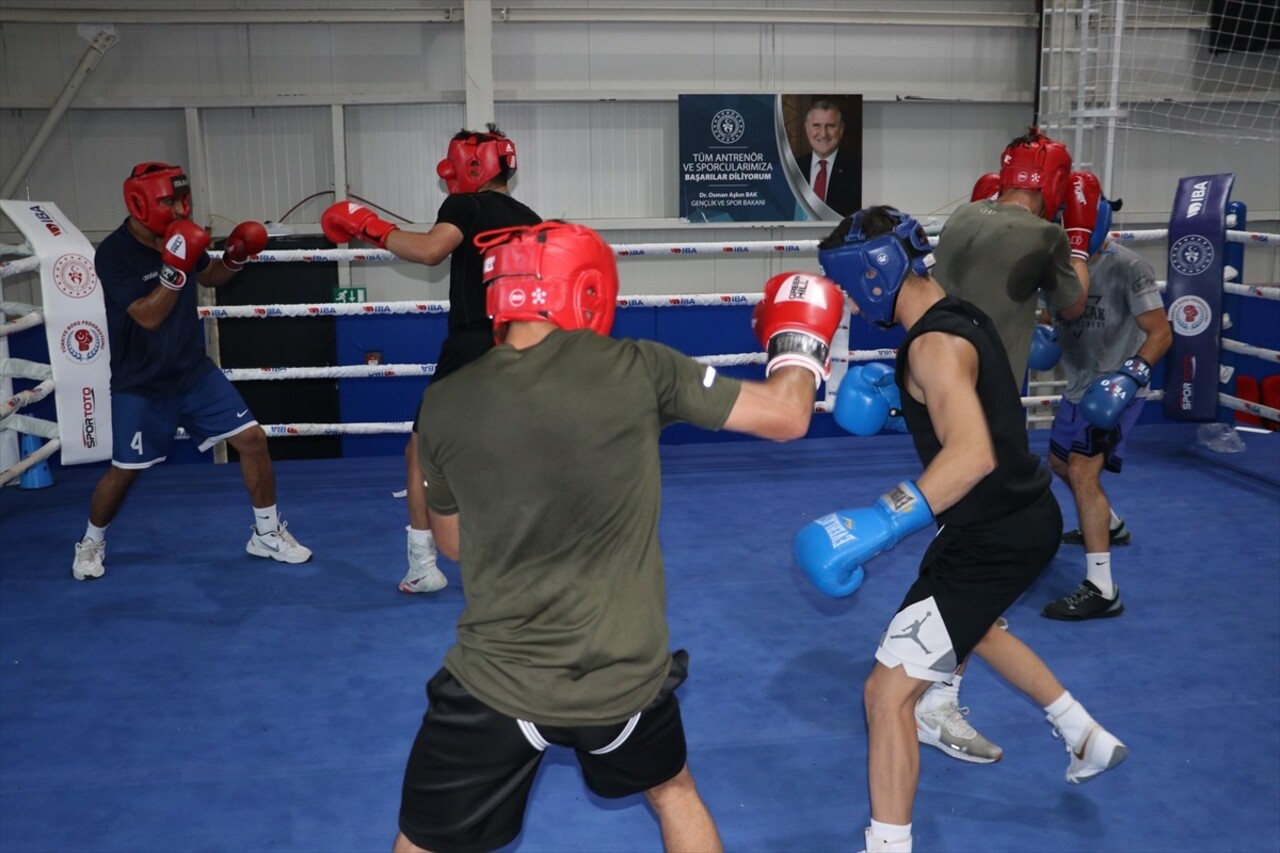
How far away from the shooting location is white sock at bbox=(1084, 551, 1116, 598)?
3.68 m

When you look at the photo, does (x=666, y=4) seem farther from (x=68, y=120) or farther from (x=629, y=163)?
(x=68, y=120)

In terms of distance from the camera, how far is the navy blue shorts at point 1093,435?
3.81 metres

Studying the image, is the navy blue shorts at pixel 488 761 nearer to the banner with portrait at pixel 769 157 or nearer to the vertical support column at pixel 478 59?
the vertical support column at pixel 478 59

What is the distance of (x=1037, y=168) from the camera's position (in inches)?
138

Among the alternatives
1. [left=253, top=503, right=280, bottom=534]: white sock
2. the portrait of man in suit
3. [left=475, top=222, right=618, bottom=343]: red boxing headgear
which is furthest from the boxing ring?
the portrait of man in suit

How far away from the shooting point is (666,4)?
373 inches

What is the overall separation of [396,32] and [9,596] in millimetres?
6400

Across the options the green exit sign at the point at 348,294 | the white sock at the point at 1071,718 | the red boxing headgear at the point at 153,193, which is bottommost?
the white sock at the point at 1071,718

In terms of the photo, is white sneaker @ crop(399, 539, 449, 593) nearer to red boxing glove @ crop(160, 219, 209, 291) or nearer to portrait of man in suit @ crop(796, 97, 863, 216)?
red boxing glove @ crop(160, 219, 209, 291)

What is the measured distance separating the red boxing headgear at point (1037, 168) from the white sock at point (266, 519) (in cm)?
270

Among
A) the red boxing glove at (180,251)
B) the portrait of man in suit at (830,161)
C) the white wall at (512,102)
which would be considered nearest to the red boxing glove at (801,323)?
the red boxing glove at (180,251)

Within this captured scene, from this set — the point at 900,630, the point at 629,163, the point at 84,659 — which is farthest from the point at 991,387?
the point at 629,163

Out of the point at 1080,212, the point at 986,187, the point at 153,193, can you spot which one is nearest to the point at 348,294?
the point at 153,193

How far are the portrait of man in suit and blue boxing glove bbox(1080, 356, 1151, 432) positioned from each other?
6.07 m
